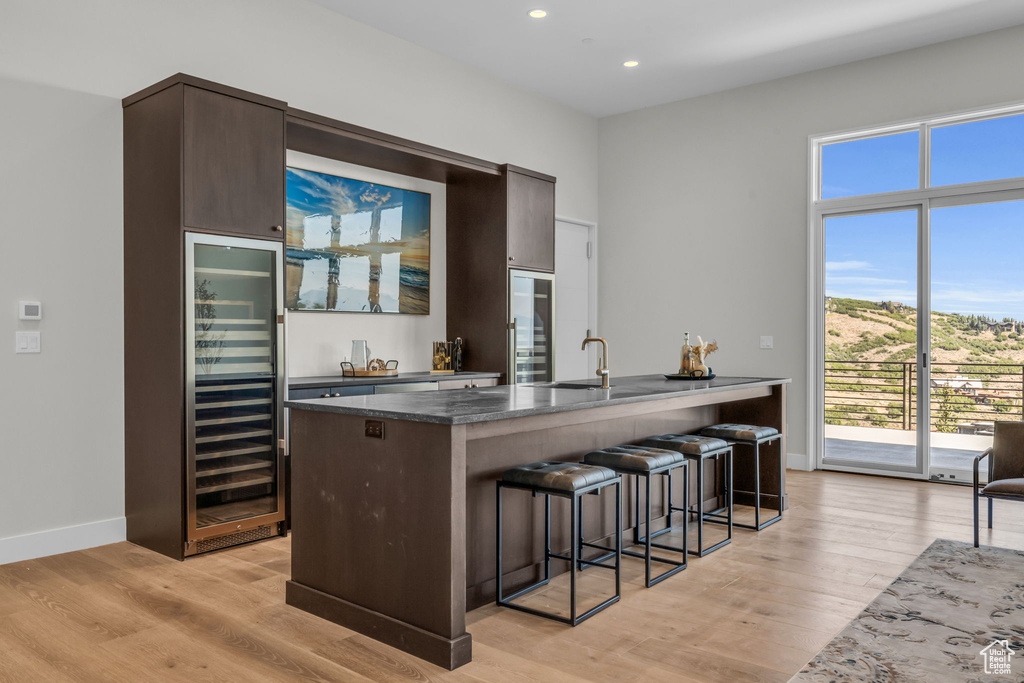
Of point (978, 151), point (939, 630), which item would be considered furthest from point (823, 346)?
point (939, 630)

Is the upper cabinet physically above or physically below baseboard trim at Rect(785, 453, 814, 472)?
above

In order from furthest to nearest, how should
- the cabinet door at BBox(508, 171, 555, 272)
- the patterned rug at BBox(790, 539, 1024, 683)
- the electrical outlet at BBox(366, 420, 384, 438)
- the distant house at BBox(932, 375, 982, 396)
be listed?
the cabinet door at BBox(508, 171, 555, 272), the distant house at BBox(932, 375, 982, 396), the electrical outlet at BBox(366, 420, 384, 438), the patterned rug at BBox(790, 539, 1024, 683)

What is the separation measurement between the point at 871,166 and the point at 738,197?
1.13m

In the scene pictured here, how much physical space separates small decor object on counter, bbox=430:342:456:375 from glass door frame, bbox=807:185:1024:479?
3.13 meters

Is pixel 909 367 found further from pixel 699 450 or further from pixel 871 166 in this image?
pixel 699 450

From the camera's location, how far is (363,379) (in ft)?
14.9

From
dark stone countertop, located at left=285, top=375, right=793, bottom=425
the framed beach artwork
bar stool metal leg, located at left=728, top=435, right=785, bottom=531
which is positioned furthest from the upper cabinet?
bar stool metal leg, located at left=728, top=435, right=785, bottom=531

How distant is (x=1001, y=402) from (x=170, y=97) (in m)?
5.98

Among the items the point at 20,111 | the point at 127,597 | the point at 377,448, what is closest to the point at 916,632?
the point at 377,448

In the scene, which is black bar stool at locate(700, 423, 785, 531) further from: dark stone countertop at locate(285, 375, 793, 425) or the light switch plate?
the light switch plate

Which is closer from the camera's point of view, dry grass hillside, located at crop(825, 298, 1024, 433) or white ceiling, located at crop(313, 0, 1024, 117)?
white ceiling, located at crop(313, 0, 1024, 117)

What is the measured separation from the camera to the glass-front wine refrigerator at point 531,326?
5668 millimetres

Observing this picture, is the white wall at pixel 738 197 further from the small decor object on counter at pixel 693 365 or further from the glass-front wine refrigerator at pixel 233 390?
the glass-front wine refrigerator at pixel 233 390

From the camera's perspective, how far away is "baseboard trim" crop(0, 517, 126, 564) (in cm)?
347
